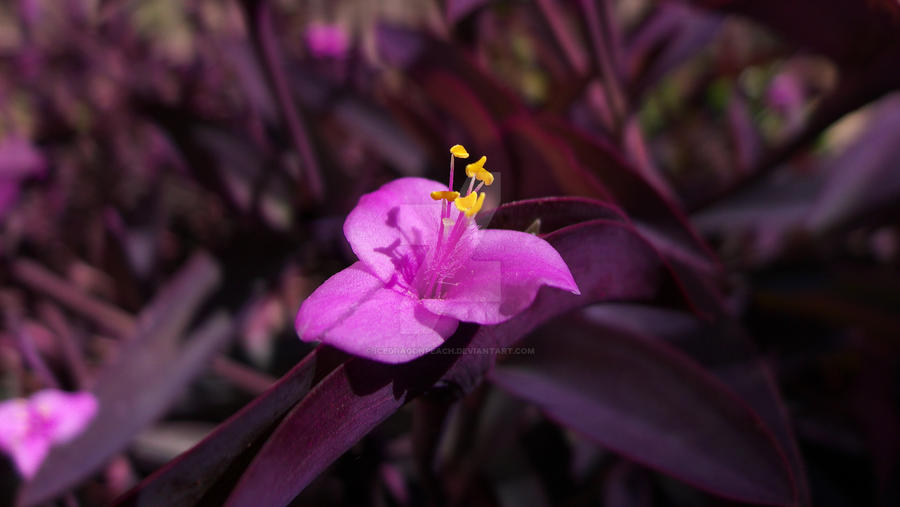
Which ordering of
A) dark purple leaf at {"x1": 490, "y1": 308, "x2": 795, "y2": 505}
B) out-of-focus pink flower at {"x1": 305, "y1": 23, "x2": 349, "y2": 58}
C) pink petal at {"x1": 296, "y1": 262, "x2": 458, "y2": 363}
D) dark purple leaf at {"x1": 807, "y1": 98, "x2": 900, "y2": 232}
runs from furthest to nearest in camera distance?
out-of-focus pink flower at {"x1": 305, "y1": 23, "x2": 349, "y2": 58}
dark purple leaf at {"x1": 807, "y1": 98, "x2": 900, "y2": 232}
dark purple leaf at {"x1": 490, "y1": 308, "x2": 795, "y2": 505}
pink petal at {"x1": 296, "y1": 262, "x2": 458, "y2": 363}

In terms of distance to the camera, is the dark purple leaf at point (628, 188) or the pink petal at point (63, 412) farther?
the pink petal at point (63, 412)

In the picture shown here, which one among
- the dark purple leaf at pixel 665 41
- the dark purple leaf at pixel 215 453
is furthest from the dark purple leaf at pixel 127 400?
the dark purple leaf at pixel 665 41

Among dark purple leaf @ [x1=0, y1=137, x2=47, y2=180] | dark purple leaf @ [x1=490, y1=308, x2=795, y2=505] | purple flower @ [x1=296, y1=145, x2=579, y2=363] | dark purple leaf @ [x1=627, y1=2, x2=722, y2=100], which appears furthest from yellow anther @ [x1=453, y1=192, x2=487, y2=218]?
dark purple leaf @ [x1=0, y1=137, x2=47, y2=180]

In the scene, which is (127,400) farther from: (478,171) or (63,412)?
(478,171)

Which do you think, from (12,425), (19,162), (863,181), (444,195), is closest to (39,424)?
(12,425)

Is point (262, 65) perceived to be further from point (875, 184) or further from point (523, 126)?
point (875, 184)

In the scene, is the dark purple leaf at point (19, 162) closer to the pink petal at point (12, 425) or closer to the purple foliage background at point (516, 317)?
the purple foliage background at point (516, 317)

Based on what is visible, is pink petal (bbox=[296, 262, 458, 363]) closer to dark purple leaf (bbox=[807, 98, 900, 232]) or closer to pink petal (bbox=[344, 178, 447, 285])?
pink petal (bbox=[344, 178, 447, 285])
